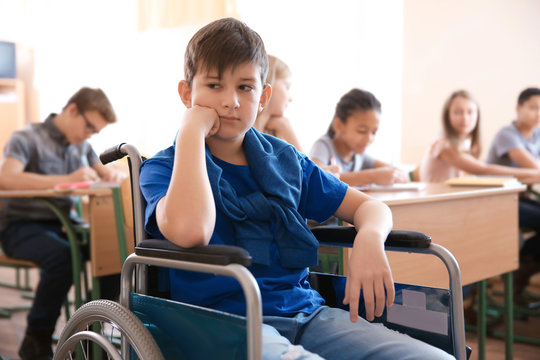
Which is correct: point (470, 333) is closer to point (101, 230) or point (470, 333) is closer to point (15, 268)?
point (101, 230)

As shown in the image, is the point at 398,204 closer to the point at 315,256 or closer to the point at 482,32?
the point at 315,256

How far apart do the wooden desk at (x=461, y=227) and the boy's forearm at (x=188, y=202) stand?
2.70 ft

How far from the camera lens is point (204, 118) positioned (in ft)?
3.40

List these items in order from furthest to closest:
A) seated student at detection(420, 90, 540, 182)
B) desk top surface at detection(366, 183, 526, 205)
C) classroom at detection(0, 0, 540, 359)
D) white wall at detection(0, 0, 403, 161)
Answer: white wall at detection(0, 0, 403, 161) < classroom at detection(0, 0, 540, 359) < seated student at detection(420, 90, 540, 182) < desk top surface at detection(366, 183, 526, 205)

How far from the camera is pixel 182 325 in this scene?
96 cm

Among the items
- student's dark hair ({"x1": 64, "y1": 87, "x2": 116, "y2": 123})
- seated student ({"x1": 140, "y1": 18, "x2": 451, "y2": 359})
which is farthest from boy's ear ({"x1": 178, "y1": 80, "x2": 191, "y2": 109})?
student's dark hair ({"x1": 64, "y1": 87, "x2": 116, "y2": 123})

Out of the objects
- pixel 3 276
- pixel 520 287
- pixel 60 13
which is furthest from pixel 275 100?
pixel 60 13

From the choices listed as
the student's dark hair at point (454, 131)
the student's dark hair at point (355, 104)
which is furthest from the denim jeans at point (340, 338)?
the student's dark hair at point (454, 131)

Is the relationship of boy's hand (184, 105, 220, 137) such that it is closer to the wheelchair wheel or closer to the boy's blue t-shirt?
the boy's blue t-shirt

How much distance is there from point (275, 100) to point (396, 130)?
2042 millimetres

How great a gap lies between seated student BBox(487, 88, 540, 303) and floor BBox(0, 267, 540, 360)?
262 millimetres

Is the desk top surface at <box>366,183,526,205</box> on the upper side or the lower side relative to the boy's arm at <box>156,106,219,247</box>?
lower

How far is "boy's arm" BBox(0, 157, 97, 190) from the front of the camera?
2.56 meters

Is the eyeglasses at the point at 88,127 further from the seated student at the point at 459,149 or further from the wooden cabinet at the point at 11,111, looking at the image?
the wooden cabinet at the point at 11,111
